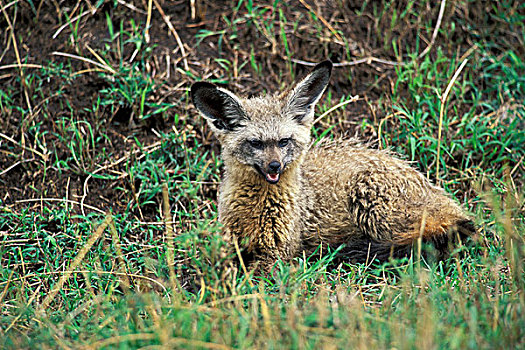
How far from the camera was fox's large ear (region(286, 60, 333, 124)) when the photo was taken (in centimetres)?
490

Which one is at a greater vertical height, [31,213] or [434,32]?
[434,32]

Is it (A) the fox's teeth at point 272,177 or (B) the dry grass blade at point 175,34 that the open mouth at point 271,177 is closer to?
(A) the fox's teeth at point 272,177

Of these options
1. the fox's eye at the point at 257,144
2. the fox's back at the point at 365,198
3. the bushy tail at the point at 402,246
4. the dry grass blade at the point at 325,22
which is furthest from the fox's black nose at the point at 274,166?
the dry grass blade at the point at 325,22

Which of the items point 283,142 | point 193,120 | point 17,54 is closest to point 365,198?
point 283,142

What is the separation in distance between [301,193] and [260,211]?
0.49 metres

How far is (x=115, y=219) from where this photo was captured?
18.2 ft

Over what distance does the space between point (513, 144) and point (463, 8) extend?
2.00 metres

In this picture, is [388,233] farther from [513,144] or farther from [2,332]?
[2,332]

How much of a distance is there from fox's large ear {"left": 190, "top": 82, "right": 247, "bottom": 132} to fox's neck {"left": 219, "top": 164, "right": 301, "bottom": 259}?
1.21 ft

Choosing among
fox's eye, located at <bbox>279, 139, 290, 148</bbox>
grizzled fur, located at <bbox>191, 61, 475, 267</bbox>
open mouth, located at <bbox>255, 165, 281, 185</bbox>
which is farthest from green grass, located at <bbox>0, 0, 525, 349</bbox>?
fox's eye, located at <bbox>279, 139, 290, 148</bbox>

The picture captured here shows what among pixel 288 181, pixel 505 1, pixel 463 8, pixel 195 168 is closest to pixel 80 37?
pixel 195 168

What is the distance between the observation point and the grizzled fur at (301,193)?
15.7ft

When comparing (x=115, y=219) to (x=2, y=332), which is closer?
(x=2, y=332)

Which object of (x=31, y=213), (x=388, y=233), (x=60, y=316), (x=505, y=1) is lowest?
(x=31, y=213)
